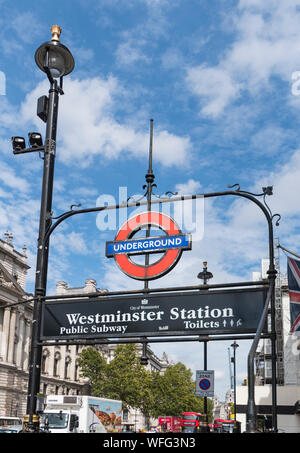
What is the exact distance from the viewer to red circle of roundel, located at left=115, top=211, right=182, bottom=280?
964 centimetres

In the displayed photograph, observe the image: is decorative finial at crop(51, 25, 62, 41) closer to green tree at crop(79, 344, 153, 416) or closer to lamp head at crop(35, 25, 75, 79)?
lamp head at crop(35, 25, 75, 79)

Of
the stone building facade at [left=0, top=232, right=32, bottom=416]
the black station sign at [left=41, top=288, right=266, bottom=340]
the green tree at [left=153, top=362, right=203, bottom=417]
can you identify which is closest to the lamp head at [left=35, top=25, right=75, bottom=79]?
the black station sign at [left=41, top=288, right=266, bottom=340]

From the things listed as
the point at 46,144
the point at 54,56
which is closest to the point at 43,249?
the point at 46,144

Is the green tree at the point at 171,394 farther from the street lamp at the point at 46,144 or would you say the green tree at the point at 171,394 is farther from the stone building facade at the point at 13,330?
the street lamp at the point at 46,144

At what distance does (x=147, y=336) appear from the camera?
9.07 m

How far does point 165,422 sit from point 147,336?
64.4 meters

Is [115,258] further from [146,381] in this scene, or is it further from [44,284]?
[146,381]

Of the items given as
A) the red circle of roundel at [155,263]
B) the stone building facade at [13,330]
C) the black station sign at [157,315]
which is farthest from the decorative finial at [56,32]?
the stone building facade at [13,330]

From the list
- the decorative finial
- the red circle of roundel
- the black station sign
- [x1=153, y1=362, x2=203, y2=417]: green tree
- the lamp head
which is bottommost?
[x1=153, y1=362, x2=203, y2=417]: green tree

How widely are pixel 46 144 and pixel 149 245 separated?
305 centimetres

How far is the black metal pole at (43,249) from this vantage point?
9312 mm

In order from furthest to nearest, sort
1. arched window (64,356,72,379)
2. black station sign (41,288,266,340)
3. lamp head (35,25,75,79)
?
arched window (64,356,72,379)
lamp head (35,25,75,79)
black station sign (41,288,266,340)
